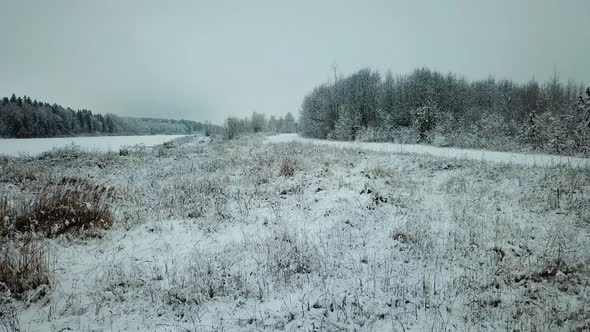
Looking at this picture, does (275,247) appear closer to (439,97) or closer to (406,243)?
(406,243)

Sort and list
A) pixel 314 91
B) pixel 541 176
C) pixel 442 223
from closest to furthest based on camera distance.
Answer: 1. pixel 442 223
2. pixel 541 176
3. pixel 314 91

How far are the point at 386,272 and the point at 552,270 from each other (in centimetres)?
295

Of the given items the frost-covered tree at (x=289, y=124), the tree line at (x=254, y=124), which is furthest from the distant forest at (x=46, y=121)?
the frost-covered tree at (x=289, y=124)

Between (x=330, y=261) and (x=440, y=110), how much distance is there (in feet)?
138

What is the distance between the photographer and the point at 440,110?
40469 mm

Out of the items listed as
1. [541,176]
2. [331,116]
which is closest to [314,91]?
[331,116]

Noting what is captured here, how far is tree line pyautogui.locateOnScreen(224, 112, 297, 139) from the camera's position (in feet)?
214

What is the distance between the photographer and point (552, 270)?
491 cm

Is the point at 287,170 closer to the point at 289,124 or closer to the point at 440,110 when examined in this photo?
the point at 440,110

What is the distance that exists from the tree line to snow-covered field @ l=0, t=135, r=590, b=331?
56.2m

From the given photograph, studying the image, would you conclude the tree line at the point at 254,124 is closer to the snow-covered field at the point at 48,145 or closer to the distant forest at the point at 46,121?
the snow-covered field at the point at 48,145

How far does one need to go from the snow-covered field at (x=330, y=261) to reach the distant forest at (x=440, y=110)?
1690 centimetres

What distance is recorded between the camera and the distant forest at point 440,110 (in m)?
26.5

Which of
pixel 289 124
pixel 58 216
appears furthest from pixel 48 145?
pixel 289 124
